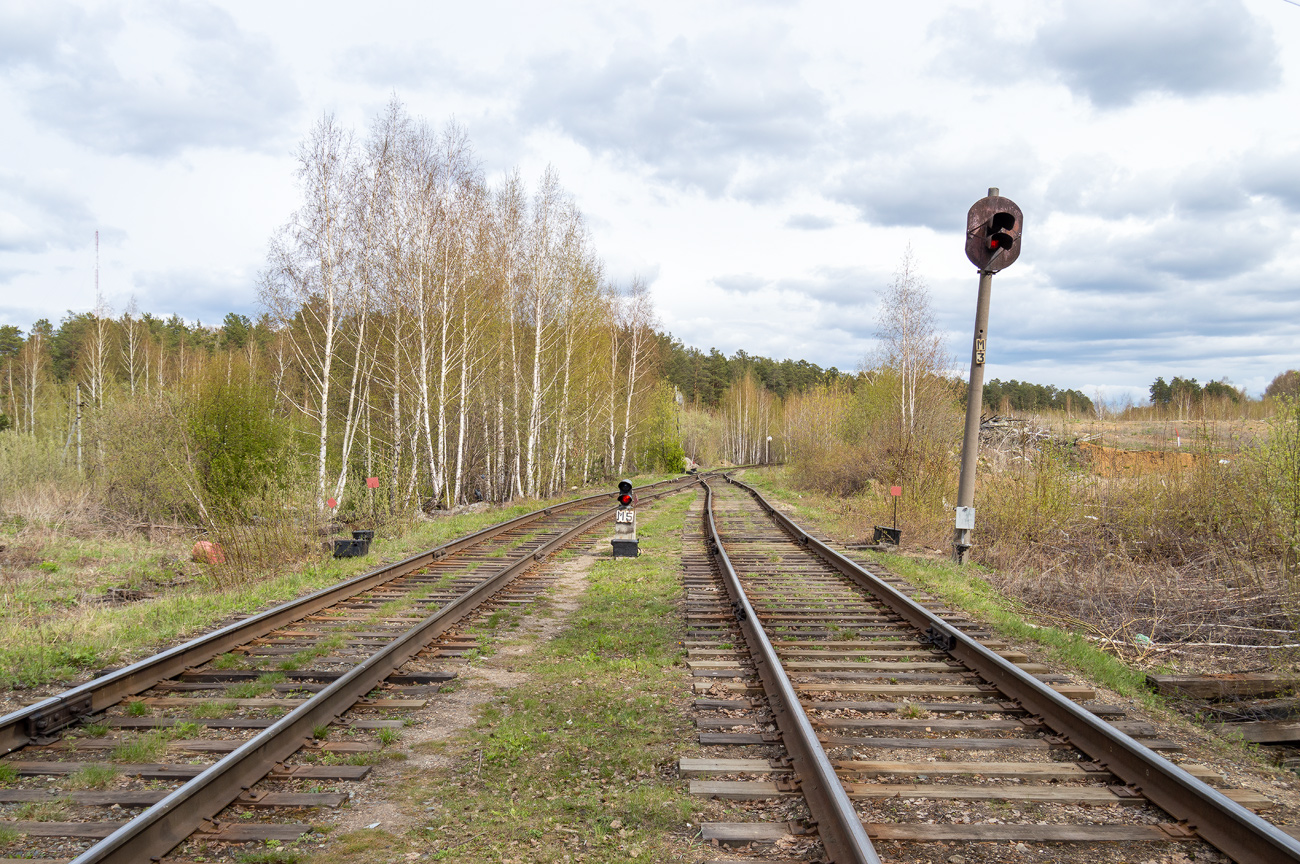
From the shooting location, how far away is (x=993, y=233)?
10.2 m

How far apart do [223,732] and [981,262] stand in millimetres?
10560

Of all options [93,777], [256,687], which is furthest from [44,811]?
[256,687]

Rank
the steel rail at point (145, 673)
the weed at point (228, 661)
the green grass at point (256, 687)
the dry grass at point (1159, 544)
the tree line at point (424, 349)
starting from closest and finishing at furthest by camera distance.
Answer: the steel rail at point (145, 673) → the green grass at point (256, 687) → the weed at point (228, 661) → the dry grass at point (1159, 544) → the tree line at point (424, 349)

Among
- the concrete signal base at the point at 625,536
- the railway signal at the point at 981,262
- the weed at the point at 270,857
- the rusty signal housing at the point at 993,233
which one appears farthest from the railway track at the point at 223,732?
the rusty signal housing at the point at 993,233

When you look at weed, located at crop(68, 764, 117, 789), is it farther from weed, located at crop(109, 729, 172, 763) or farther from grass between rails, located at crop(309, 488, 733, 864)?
grass between rails, located at crop(309, 488, 733, 864)

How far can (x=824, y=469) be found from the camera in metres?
29.2

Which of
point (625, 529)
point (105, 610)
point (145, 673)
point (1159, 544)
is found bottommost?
point (105, 610)

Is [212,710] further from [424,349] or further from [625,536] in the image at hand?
[424,349]

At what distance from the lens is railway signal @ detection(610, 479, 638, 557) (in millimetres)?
12000

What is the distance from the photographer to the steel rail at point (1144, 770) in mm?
3029

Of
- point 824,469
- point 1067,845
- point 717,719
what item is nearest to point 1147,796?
point 1067,845

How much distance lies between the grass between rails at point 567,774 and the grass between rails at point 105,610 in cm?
365

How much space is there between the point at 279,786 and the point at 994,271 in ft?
34.5

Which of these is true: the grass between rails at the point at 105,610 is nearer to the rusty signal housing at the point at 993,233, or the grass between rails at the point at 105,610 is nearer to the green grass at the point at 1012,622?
the green grass at the point at 1012,622
